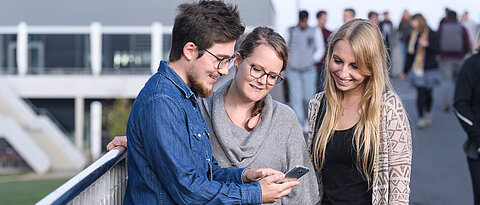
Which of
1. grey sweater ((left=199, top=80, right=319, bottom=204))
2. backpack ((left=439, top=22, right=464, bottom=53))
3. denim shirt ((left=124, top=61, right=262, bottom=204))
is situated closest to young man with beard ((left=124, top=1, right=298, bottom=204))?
denim shirt ((left=124, top=61, right=262, bottom=204))

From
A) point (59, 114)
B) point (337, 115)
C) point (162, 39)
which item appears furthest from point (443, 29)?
point (59, 114)

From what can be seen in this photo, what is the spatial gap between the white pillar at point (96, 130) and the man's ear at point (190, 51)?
123 ft

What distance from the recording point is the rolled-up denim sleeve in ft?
6.85

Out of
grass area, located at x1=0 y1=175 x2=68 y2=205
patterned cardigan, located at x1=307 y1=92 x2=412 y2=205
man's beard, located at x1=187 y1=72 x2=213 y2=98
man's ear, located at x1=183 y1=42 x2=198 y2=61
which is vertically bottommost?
Answer: grass area, located at x1=0 y1=175 x2=68 y2=205

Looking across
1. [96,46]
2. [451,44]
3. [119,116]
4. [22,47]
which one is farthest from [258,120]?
[22,47]

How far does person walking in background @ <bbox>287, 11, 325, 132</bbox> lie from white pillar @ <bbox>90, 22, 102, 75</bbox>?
107ft

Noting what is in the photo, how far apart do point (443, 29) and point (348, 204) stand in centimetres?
986

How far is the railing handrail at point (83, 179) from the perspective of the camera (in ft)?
5.81

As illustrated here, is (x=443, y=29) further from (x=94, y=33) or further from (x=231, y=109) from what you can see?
(x=94, y=33)

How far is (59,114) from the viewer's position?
141 ft

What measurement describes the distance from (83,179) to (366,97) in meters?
1.65

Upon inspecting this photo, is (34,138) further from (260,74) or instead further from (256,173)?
(256,173)

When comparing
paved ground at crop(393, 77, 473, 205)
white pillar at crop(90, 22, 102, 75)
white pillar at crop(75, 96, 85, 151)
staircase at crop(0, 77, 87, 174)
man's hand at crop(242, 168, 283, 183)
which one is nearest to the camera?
man's hand at crop(242, 168, 283, 183)

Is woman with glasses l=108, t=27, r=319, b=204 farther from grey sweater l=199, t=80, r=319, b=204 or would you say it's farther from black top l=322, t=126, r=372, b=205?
black top l=322, t=126, r=372, b=205
